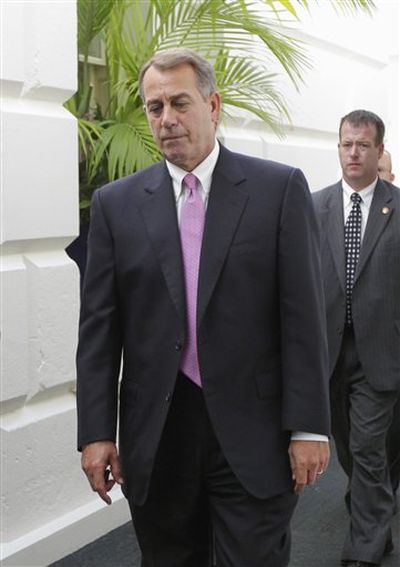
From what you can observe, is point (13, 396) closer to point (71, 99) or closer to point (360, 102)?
point (71, 99)

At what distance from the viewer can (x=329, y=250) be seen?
167 inches

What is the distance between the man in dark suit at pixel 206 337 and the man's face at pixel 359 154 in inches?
71.3

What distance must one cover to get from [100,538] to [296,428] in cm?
232

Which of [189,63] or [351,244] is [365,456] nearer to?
[351,244]

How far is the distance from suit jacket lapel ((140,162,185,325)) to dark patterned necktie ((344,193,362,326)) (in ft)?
5.89

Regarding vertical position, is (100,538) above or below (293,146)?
below

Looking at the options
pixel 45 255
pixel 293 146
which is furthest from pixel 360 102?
pixel 45 255

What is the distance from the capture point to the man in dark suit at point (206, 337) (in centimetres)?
241

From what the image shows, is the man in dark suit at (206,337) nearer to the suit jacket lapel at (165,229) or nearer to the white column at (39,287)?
the suit jacket lapel at (165,229)

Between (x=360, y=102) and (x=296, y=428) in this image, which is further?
(x=360, y=102)

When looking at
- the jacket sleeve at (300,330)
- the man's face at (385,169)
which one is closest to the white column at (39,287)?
the jacket sleeve at (300,330)

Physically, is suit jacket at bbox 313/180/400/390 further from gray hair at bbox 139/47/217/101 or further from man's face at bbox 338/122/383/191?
gray hair at bbox 139/47/217/101

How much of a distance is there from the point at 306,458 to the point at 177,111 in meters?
0.95

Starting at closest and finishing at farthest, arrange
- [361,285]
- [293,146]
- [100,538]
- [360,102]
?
[361,285] → [100,538] → [293,146] → [360,102]
